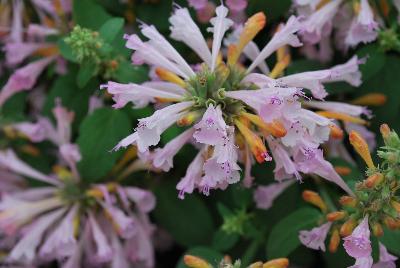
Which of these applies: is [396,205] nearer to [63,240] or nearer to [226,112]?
[226,112]

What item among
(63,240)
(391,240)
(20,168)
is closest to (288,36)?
(391,240)

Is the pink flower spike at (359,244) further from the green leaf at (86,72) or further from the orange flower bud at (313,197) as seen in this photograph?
the green leaf at (86,72)

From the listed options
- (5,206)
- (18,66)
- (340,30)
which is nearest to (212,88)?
(340,30)

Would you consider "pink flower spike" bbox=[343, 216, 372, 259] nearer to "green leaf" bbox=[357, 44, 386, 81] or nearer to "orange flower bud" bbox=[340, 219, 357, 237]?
"orange flower bud" bbox=[340, 219, 357, 237]

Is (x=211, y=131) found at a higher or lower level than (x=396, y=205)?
higher

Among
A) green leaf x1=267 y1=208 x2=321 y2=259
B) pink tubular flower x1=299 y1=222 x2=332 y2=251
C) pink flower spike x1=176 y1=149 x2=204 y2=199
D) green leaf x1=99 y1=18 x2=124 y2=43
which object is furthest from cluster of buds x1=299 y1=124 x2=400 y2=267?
green leaf x1=99 y1=18 x2=124 y2=43

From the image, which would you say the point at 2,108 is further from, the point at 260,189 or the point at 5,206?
the point at 260,189
